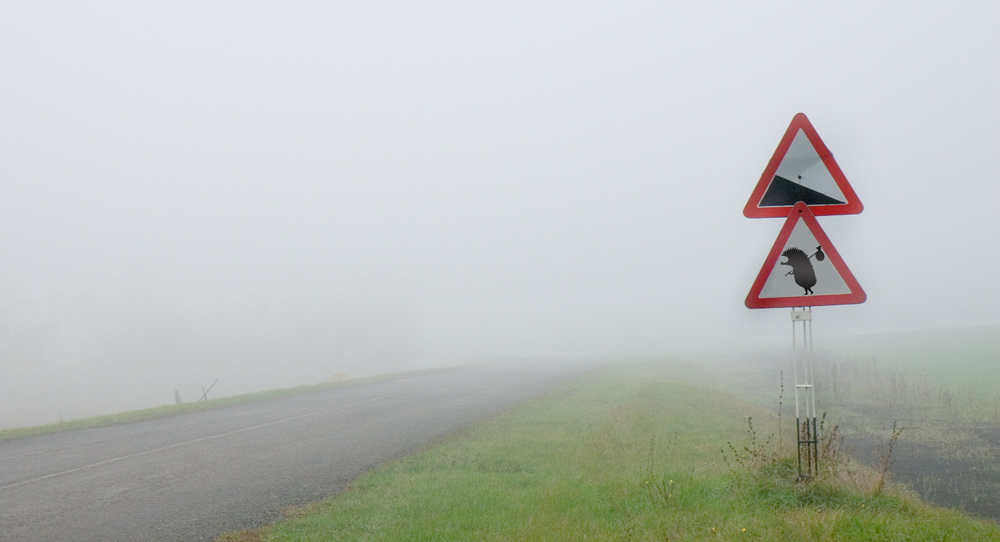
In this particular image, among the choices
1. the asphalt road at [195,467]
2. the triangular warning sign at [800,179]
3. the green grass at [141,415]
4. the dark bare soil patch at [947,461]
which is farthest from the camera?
the green grass at [141,415]

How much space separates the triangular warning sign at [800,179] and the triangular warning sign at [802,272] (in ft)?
0.48

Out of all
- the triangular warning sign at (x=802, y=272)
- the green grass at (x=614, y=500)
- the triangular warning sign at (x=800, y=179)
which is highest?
the triangular warning sign at (x=800, y=179)

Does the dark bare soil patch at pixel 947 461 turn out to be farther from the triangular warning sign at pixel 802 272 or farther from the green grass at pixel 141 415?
the green grass at pixel 141 415

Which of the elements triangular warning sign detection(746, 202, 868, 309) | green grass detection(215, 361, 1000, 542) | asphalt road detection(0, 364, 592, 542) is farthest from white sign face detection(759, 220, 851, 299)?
asphalt road detection(0, 364, 592, 542)

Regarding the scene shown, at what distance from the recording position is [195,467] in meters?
9.53

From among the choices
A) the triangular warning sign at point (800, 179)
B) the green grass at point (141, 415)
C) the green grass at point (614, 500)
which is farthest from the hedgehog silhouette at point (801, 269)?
the green grass at point (141, 415)

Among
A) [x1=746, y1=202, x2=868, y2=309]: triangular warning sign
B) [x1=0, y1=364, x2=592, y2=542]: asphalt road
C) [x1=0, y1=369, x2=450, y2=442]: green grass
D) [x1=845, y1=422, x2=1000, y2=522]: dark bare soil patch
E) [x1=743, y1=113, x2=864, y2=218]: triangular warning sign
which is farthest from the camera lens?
[x1=0, y1=369, x2=450, y2=442]: green grass

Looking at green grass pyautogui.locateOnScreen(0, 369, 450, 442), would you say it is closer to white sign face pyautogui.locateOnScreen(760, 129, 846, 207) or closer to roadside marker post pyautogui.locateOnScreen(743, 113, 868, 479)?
roadside marker post pyautogui.locateOnScreen(743, 113, 868, 479)

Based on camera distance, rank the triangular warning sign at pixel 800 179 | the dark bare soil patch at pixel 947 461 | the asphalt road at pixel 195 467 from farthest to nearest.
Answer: the dark bare soil patch at pixel 947 461
the asphalt road at pixel 195 467
the triangular warning sign at pixel 800 179

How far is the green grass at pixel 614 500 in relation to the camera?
4906 millimetres

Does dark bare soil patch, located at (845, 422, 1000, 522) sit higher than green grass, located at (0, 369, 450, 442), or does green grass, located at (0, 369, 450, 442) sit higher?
dark bare soil patch, located at (845, 422, 1000, 522)

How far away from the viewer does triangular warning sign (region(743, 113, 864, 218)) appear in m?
5.12

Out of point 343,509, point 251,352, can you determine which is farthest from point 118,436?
point 251,352

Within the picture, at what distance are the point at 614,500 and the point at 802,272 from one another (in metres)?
3.01
